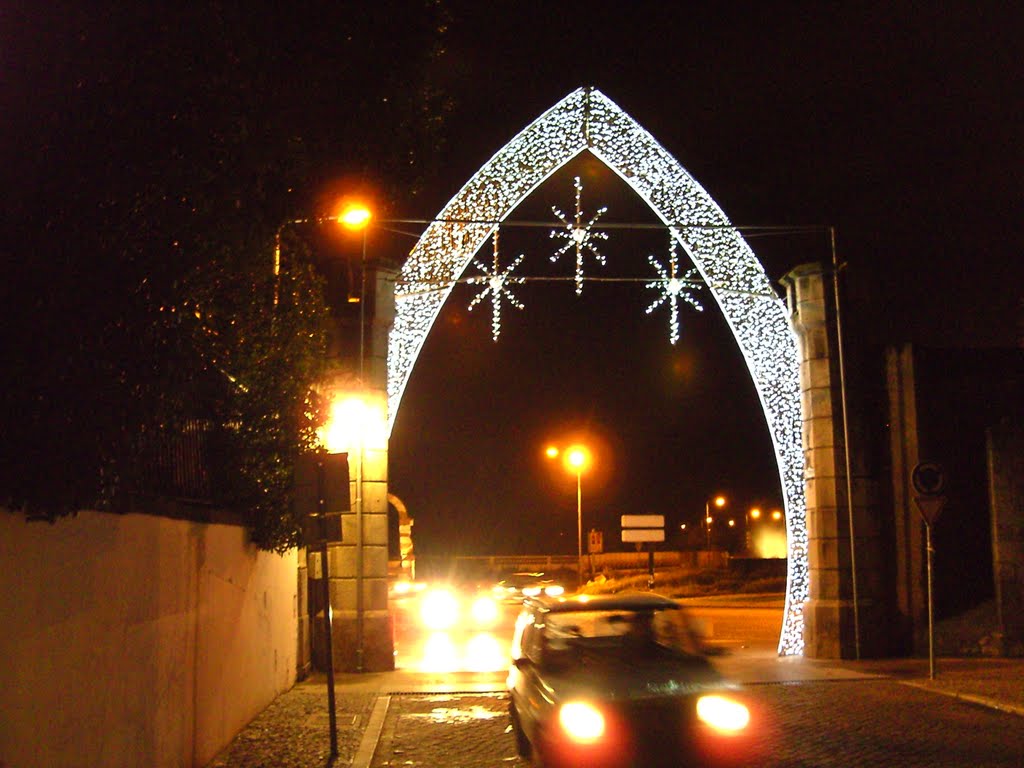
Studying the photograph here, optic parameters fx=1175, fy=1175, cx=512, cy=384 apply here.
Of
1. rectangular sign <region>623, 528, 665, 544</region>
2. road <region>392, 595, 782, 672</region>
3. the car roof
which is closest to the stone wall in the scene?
the car roof

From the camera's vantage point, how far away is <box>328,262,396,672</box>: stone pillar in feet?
59.4

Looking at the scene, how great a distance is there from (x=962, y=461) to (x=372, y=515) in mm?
9889

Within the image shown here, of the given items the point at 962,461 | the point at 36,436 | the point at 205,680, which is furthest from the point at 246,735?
the point at 962,461

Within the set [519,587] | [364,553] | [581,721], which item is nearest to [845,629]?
[364,553]

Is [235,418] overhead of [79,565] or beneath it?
overhead

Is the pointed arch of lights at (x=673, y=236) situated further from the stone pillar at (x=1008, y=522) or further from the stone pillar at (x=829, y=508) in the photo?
the stone pillar at (x=1008, y=522)

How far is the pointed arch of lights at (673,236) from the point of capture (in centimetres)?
1850

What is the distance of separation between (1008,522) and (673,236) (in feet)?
22.8

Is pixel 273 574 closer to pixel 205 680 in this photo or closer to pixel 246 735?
pixel 246 735

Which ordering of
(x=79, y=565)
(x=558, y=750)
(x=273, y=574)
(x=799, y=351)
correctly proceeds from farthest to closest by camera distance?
(x=799, y=351)
(x=273, y=574)
(x=558, y=750)
(x=79, y=565)

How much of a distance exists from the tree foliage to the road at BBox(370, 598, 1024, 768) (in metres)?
4.89

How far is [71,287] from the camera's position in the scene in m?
6.08

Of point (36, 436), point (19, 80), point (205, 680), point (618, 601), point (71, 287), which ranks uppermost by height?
point (19, 80)

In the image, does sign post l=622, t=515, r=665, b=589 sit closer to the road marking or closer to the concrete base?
the concrete base
